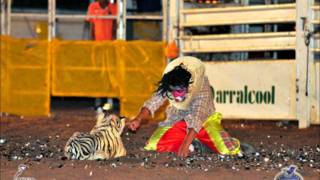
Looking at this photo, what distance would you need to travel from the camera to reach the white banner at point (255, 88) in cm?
1273

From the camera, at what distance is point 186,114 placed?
9703mm

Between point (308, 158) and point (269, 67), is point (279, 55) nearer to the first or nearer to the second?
point (269, 67)

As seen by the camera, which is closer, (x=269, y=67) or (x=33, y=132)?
(x=33, y=132)

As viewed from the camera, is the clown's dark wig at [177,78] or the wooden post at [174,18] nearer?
the clown's dark wig at [177,78]

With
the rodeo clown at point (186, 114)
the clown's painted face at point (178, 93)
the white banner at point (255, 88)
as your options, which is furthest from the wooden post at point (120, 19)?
the clown's painted face at point (178, 93)

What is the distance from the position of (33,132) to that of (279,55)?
454cm

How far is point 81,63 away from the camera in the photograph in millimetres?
13969

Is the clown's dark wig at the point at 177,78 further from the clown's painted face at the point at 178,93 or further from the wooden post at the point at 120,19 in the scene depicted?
the wooden post at the point at 120,19

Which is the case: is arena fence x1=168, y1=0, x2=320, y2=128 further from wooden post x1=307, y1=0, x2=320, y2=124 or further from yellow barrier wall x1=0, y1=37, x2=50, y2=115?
yellow barrier wall x1=0, y1=37, x2=50, y2=115

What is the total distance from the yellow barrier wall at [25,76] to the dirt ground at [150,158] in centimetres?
107

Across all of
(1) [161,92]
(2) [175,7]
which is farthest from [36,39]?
(1) [161,92]

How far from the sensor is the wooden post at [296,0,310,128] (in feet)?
41.0

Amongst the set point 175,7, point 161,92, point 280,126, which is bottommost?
point 280,126

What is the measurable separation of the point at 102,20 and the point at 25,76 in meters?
1.72
